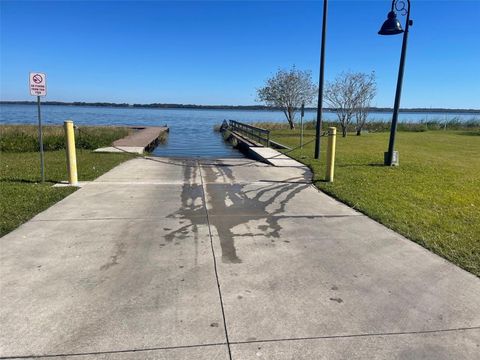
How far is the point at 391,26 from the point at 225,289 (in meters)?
9.06

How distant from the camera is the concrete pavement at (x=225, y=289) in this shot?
9.77 feet

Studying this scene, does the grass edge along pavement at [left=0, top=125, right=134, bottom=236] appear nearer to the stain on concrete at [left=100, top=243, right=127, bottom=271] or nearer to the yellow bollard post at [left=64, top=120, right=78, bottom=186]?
the yellow bollard post at [left=64, top=120, right=78, bottom=186]

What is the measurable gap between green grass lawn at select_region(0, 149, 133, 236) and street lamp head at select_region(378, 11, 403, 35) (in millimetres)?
8034

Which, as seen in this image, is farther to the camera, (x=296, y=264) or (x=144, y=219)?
(x=144, y=219)

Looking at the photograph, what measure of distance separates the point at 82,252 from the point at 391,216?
450 centimetres

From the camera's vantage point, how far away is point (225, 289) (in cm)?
382

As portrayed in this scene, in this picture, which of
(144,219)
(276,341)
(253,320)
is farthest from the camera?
(144,219)

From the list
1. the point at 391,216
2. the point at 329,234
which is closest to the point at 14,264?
the point at 329,234

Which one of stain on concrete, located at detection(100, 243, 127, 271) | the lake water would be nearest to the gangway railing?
the lake water

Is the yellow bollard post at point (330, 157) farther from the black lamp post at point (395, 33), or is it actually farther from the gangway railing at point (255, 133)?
the gangway railing at point (255, 133)

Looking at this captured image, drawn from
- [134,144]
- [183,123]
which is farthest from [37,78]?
[183,123]

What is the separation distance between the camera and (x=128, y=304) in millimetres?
3502

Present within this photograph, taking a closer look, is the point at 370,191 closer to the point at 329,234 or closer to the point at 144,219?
the point at 329,234

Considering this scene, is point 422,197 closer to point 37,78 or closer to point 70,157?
point 70,157
